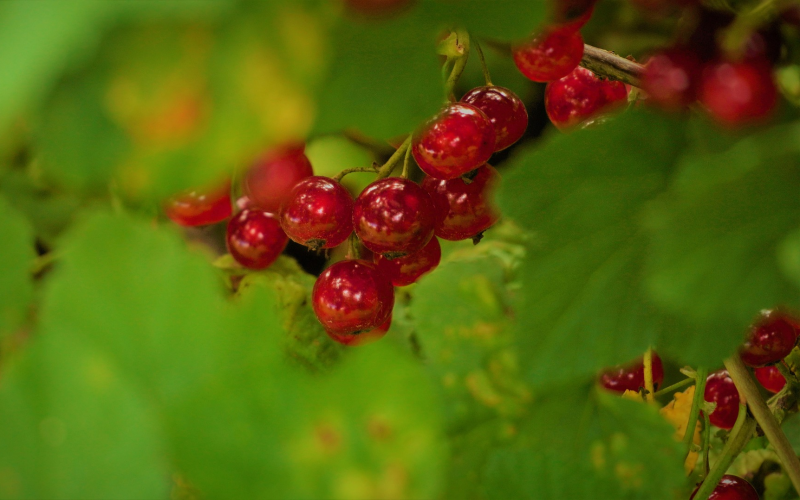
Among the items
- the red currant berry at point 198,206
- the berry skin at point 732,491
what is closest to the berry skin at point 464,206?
the red currant berry at point 198,206

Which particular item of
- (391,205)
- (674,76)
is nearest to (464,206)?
(391,205)

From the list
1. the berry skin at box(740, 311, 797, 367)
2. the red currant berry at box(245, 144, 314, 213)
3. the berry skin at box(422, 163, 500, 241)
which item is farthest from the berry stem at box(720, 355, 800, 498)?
the red currant berry at box(245, 144, 314, 213)

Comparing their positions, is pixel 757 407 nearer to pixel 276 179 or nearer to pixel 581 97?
pixel 581 97

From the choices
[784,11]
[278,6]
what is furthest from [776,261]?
[278,6]

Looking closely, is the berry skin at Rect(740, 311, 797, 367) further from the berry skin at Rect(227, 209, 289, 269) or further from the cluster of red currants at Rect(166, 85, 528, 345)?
the berry skin at Rect(227, 209, 289, 269)

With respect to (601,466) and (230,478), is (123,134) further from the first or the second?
(601,466)

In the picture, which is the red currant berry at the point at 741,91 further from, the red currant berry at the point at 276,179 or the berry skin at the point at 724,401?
the berry skin at the point at 724,401

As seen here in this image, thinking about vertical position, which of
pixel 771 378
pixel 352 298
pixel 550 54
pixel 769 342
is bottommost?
pixel 771 378
